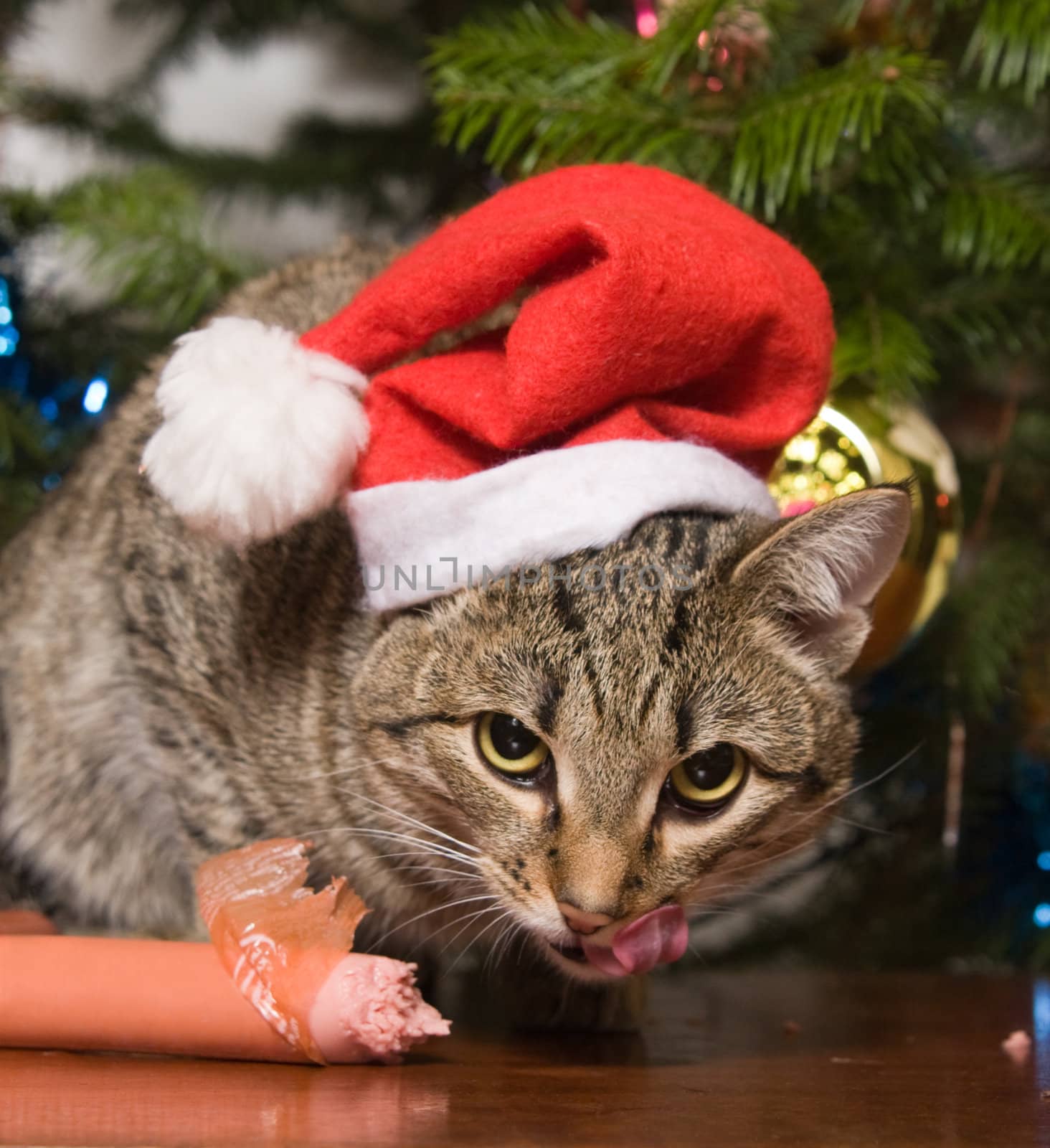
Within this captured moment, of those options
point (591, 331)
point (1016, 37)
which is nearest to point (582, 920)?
point (591, 331)

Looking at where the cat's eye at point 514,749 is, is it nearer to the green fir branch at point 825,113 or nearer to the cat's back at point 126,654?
the cat's back at point 126,654

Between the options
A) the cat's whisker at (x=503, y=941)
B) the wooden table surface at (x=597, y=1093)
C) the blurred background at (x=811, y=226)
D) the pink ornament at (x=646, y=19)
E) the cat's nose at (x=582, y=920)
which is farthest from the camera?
the pink ornament at (x=646, y=19)

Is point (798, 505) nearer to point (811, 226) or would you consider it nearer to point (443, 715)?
point (811, 226)

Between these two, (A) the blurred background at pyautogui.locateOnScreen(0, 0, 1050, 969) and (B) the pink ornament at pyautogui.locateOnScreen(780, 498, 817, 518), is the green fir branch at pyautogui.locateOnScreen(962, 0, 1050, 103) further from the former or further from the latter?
(B) the pink ornament at pyautogui.locateOnScreen(780, 498, 817, 518)

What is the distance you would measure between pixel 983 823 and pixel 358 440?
1.02m

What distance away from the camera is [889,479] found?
1.05 meters

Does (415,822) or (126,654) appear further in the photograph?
(126,654)

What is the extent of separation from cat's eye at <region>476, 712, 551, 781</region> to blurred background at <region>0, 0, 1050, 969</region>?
11.7 inches

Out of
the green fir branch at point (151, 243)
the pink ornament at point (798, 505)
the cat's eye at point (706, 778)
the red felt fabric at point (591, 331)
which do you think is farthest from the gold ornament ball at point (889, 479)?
the green fir branch at point (151, 243)

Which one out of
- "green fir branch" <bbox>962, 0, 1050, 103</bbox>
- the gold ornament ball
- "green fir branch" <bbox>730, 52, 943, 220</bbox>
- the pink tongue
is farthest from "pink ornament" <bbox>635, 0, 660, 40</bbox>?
the pink tongue

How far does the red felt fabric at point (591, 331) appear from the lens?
0.76 m

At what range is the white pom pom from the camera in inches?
30.1

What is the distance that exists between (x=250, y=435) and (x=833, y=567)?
1.38 feet

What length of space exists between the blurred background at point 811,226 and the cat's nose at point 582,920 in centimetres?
28
